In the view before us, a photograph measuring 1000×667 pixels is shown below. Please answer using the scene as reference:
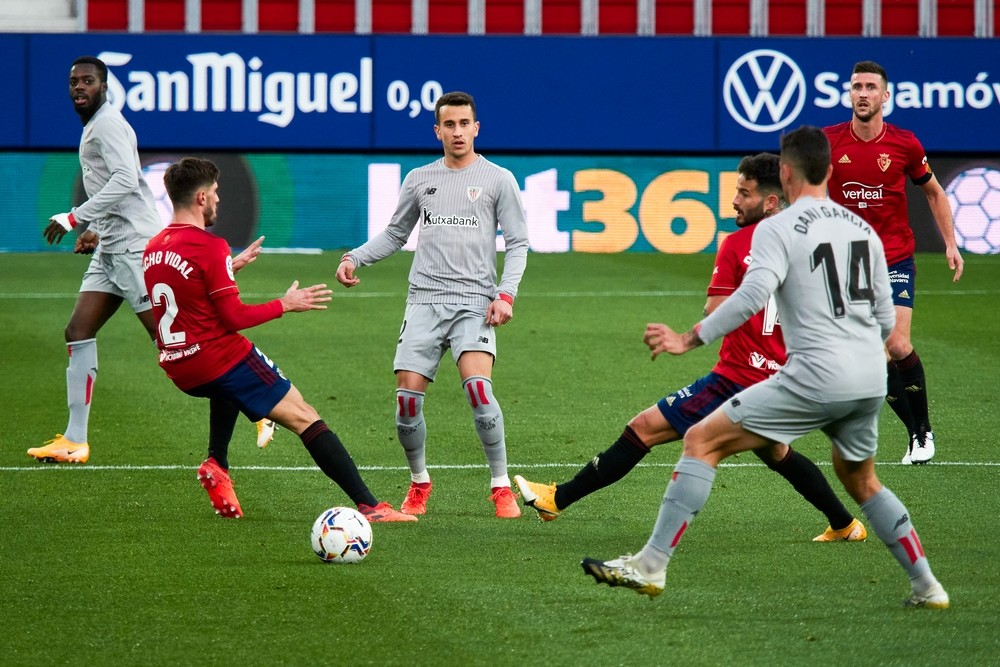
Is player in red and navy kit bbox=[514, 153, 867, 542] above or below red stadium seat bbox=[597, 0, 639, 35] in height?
below

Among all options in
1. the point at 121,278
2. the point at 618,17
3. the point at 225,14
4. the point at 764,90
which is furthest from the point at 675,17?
the point at 121,278

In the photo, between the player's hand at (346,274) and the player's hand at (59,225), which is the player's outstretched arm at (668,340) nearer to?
the player's hand at (346,274)

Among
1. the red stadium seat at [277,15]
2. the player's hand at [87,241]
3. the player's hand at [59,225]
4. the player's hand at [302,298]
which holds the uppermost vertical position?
the red stadium seat at [277,15]

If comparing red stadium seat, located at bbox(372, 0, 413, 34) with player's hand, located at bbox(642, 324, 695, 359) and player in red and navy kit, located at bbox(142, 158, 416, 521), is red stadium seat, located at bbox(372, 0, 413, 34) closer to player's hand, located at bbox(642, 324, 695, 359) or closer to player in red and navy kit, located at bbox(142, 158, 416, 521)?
player in red and navy kit, located at bbox(142, 158, 416, 521)

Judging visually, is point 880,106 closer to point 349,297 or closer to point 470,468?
point 470,468

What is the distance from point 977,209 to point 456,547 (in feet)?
59.2

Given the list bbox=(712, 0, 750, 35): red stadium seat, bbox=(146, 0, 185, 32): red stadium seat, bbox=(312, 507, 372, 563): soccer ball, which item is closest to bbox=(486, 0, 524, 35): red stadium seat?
bbox=(712, 0, 750, 35): red stadium seat

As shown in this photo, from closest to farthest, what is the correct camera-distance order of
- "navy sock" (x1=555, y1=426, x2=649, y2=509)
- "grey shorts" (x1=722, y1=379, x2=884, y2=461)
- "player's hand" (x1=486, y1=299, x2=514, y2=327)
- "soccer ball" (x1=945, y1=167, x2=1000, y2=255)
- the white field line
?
"grey shorts" (x1=722, y1=379, x2=884, y2=461) → "navy sock" (x1=555, y1=426, x2=649, y2=509) → "player's hand" (x1=486, y1=299, x2=514, y2=327) → the white field line → "soccer ball" (x1=945, y1=167, x2=1000, y2=255)

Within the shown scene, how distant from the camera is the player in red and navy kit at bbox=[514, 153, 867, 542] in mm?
6195

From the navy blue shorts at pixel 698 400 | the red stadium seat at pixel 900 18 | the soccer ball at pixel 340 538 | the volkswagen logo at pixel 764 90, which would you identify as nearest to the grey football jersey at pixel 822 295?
the navy blue shorts at pixel 698 400

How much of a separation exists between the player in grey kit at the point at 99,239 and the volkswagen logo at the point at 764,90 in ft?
50.3

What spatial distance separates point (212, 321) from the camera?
21.9 feet

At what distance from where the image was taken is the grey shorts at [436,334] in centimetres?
722

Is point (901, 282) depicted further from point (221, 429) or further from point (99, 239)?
point (99, 239)
